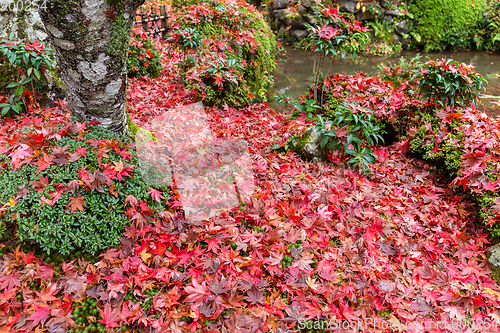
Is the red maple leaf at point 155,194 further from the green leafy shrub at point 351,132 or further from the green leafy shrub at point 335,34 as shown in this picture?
the green leafy shrub at point 335,34

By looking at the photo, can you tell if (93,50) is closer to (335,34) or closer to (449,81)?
(335,34)

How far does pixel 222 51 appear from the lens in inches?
205

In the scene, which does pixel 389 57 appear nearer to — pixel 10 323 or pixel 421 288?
pixel 421 288

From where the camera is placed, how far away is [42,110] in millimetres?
3559

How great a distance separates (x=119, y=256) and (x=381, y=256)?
229 centimetres

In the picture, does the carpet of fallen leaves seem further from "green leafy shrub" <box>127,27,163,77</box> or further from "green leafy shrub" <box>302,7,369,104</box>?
"green leafy shrub" <box>127,27,163,77</box>

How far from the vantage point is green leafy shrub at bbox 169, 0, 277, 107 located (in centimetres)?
455

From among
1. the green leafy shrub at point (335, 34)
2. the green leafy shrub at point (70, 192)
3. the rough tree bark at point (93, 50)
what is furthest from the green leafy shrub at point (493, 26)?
the green leafy shrub at point (70, 192)

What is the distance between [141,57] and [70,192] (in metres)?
3.83

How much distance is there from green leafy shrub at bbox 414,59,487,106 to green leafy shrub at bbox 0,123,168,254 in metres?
3.83

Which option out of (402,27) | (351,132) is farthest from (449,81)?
(402,27)

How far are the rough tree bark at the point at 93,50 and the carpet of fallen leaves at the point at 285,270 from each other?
0.98m

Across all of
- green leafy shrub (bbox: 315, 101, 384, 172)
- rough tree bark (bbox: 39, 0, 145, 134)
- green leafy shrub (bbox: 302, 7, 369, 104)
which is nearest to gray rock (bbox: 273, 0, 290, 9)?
green leafy shrub (bbox: 302, 7, 369, 104)

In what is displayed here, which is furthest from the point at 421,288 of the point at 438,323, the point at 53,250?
the point at 53,250
